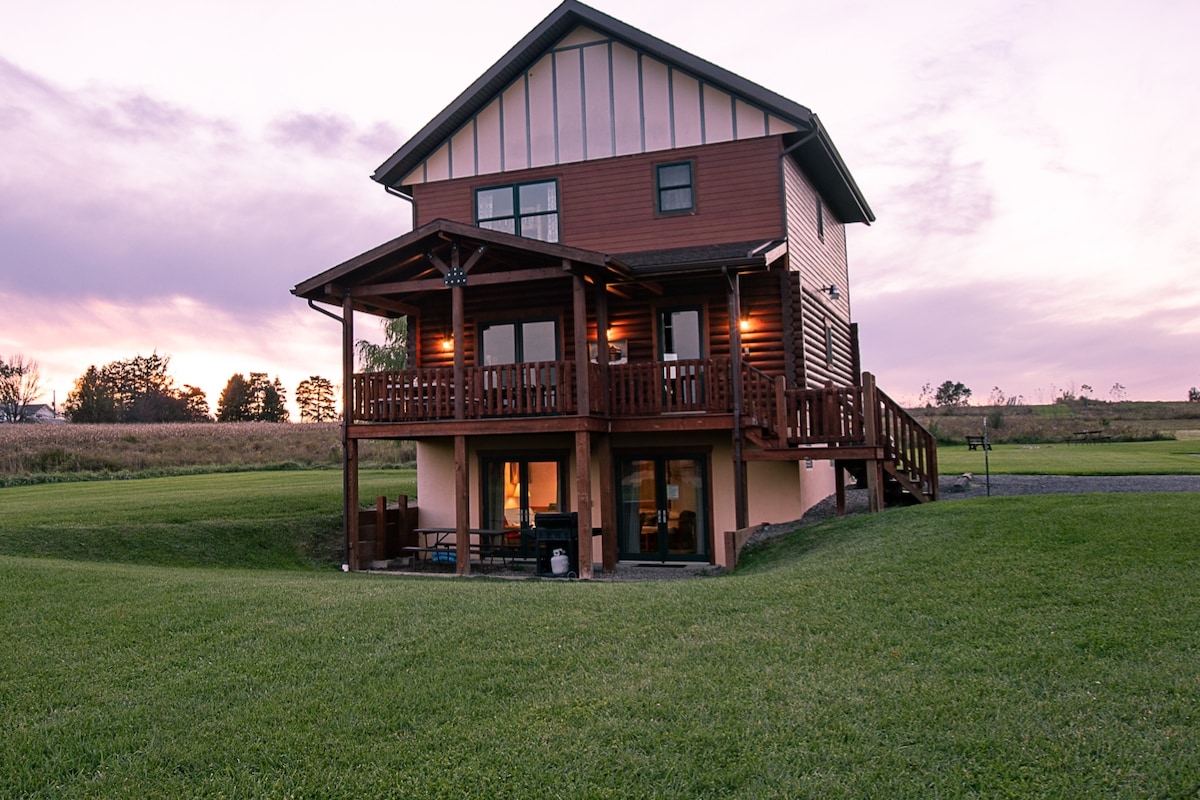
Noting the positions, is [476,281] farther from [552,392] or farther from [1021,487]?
[1021,487]

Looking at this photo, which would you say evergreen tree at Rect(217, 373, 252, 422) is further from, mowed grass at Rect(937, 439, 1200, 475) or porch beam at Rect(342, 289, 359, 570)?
porch beam at Rect(342, 289, 359, 570)

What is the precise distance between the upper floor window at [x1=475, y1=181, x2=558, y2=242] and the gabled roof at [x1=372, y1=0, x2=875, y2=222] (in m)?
1.73

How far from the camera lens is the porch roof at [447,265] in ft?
51.4

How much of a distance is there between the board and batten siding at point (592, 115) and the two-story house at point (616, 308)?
5 centimetres

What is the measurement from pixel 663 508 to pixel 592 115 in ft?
27.4

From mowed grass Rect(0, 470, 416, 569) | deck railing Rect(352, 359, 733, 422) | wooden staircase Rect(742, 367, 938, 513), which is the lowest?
mowed grass Rect(0, 470, 416, 569)

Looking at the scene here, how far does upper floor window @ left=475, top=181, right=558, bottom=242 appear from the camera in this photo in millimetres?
19562

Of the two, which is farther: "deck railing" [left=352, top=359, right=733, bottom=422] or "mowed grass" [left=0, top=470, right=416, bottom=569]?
"mowed grass" [left=0, top=470, right=416, bottom=569]

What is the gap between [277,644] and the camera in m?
7.82

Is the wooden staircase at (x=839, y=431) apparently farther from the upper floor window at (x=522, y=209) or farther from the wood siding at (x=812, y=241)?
the upper floor window at (x=522, y=209)

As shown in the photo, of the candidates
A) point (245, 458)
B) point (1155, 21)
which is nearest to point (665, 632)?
point (1155, 21)

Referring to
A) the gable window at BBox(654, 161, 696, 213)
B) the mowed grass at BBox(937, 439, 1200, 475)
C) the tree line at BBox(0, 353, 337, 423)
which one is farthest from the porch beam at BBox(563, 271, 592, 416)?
the tree line at BBox(0, 353, 337, 423)

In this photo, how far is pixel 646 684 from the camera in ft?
21.6

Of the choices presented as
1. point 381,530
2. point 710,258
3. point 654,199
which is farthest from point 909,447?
point 381,530
